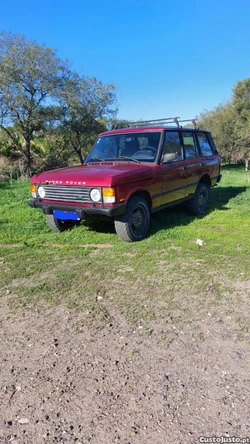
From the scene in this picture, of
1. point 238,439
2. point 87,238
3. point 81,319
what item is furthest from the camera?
point 87,238

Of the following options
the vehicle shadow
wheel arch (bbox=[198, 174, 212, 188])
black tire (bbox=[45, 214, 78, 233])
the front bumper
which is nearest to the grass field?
the vehicle shadow

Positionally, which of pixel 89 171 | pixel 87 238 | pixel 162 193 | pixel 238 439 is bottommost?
pixel 238 439

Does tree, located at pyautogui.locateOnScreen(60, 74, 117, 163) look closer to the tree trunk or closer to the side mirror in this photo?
the tree trunk

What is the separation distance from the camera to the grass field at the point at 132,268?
3.33 metres

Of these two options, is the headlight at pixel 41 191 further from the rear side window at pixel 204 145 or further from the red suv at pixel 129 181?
the rear side window at pixel 204 145

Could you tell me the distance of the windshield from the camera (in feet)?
19.3

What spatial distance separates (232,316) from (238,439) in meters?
1.37

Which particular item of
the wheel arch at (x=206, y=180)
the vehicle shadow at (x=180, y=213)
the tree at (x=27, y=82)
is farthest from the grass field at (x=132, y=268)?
the tree at (x=27, y=82)

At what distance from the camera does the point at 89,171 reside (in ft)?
17.2

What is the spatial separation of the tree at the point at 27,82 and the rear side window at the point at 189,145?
477 inches

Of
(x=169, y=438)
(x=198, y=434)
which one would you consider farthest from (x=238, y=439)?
(x=169, y=438)

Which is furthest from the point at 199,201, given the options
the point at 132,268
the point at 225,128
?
the point at 225,128

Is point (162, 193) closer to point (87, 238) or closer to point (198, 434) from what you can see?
point (87, 238)

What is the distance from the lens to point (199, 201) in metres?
7.43
